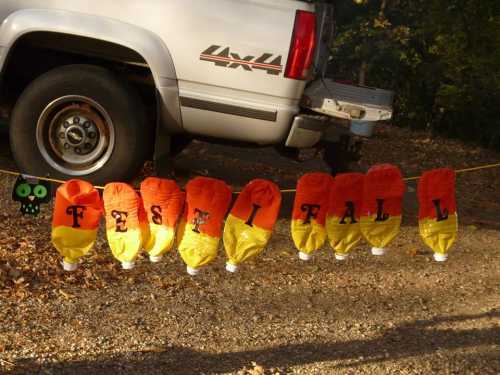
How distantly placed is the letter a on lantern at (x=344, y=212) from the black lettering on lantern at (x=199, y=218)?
2.26ft

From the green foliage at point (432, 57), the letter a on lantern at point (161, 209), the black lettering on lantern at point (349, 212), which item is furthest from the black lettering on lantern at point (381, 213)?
the green foliage at point (432, 57)

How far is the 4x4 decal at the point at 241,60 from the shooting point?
16.7ft

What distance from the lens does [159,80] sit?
5.22 meters

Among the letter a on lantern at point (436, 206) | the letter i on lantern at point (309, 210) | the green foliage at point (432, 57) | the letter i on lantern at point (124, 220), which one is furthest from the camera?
the green foliage at point (432, 57)

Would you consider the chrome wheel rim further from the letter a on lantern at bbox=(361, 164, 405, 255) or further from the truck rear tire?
the letter a on lantern at bbox=(361, 164, 405, 255)

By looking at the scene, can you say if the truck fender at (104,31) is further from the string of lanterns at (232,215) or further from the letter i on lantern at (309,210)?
the letter i on lantern at (309,210)

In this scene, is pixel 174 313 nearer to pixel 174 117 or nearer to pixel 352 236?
pixel 352 236

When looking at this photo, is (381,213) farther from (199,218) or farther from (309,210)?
(199,218)

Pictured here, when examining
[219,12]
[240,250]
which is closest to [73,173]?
[219,12]

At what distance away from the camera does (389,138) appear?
35.2 ft

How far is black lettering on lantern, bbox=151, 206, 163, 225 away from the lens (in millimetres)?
3809

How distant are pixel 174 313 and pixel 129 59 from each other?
2.05 meters

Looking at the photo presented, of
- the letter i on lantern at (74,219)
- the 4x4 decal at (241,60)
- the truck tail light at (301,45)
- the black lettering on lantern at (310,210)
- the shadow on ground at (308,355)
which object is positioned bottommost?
the shadow on ground at (308,355)

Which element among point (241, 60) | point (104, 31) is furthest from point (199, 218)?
point (104, 31)
